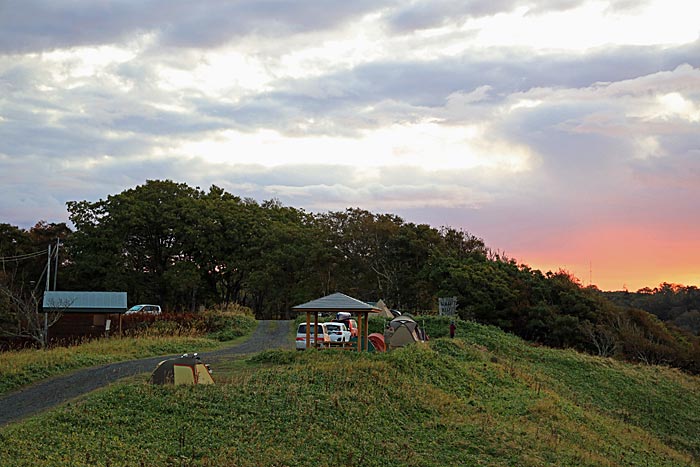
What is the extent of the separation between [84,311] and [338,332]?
→ 12.8 m

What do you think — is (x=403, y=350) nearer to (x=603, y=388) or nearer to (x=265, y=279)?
(x=603, y=388)

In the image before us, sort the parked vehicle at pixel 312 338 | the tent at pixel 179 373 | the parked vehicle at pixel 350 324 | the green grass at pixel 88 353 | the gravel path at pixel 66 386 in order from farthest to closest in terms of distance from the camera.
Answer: the parked vehicle at pixel 350 324 → the parked vehicle at pixel 312 338 → the green grass at pixel 88 353 → the tent at pixel 179 373 → the gravel path at pixel 66 386

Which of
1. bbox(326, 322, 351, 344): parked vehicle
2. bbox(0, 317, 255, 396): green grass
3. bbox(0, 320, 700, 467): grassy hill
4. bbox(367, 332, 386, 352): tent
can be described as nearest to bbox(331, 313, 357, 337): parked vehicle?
bbox(326, 322, 351, 344): parked vehicle

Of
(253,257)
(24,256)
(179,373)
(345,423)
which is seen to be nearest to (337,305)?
(179,373)

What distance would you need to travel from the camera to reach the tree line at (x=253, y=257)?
47.9 m

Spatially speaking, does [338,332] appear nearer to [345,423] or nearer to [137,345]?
[137,345]

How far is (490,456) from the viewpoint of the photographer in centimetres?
1398

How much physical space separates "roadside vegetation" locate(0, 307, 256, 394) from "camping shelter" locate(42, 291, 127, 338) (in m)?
0.97

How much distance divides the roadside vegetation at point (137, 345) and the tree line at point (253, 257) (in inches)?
342

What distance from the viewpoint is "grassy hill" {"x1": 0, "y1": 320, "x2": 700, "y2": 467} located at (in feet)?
40.0

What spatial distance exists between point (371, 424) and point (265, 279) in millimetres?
36275

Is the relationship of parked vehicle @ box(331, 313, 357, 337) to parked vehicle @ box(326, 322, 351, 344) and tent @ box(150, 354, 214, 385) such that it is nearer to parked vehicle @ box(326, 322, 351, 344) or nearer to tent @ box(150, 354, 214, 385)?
parked vehicle @ box(326, 322, 351, 344)

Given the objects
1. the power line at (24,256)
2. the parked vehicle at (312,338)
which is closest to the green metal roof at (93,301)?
the parked vehicle at (312,338)

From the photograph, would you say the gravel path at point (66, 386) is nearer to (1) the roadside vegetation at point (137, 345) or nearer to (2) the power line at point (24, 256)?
(1) the roadside vegetation at point (137, 345)
